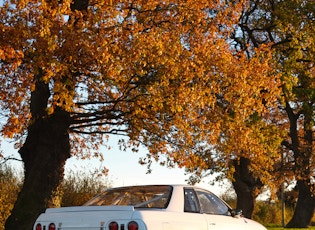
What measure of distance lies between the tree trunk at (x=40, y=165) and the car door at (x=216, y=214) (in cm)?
737

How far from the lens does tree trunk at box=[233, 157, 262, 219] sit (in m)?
31.9

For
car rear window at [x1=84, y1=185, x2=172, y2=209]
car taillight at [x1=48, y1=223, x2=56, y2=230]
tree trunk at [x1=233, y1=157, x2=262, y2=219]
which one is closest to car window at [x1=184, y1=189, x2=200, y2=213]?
car rear window at [x1=84, y1=185, x2=172, y2=209]

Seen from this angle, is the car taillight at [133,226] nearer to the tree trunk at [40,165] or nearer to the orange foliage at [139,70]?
the orange foliage at [139,70]

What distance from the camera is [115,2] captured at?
57.1 ft

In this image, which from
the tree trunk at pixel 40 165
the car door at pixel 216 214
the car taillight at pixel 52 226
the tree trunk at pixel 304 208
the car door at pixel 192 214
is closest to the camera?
the car taillight at pixel 52 226

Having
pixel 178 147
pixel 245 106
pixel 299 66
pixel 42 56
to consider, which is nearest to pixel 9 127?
pixel 42 56

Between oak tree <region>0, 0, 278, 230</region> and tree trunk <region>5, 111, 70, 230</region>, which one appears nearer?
oak tree <region>0, 0, 278, 230</region>

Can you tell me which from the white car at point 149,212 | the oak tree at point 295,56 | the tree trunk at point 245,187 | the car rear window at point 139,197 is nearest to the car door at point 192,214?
the white car at point 149,212

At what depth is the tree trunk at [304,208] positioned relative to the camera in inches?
1444

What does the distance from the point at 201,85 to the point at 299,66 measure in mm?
14780

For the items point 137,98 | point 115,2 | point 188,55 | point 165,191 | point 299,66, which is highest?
point 299,66

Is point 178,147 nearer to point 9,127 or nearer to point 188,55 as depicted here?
point 188,55

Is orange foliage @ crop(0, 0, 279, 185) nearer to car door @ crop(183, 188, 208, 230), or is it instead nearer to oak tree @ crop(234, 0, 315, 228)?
car door @ crop(183, 188, 208, 230)

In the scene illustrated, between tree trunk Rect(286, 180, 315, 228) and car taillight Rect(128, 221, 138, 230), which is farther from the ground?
tree trunk Rect(286, 180, 315, 228)
